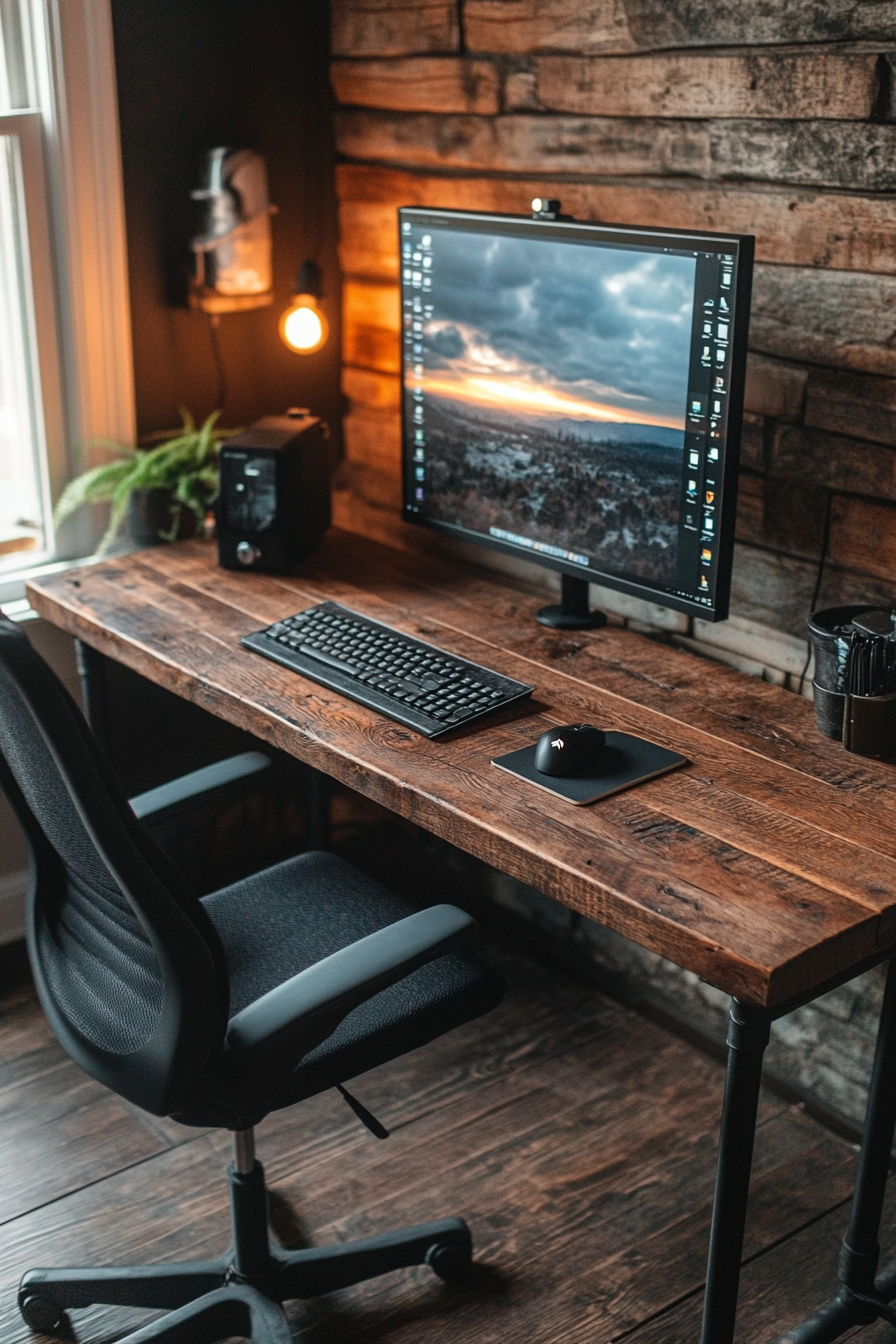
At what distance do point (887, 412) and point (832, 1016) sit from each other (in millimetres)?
965

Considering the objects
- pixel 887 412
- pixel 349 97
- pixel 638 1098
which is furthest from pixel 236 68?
pixel 638 1098

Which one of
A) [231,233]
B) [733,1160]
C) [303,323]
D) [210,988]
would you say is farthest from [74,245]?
[733,1160]

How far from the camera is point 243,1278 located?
1.79 m

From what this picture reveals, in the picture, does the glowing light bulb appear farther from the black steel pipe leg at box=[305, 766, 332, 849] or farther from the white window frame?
the black steel pipe leg at box=[305, 766, 332, 849]

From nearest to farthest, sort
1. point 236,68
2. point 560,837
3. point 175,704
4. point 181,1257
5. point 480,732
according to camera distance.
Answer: point 560,837 < point 480,732 < point 181,1257 < point 236,68 < point 175,704

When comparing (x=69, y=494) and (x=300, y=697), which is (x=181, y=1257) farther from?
(x=69, y=494)

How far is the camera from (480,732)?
180 centimetres

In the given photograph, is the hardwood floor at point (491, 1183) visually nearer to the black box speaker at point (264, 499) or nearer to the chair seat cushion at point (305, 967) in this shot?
the chair seat cushion at point (305, 967)

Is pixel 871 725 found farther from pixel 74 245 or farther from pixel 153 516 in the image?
pixel 74 245

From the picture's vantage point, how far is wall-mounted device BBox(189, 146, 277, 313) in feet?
8.19

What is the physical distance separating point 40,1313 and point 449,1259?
0.56 m

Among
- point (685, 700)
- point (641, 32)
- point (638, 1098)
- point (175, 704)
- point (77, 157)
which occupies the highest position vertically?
point (641, 32)

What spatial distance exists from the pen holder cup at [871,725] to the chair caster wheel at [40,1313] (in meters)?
1.30

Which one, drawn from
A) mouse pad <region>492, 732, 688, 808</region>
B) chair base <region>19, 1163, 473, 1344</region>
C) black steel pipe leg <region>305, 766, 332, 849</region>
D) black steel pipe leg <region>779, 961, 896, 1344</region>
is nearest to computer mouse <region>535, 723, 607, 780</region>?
mouse pad <region>492, 732, 688, 808</region>
